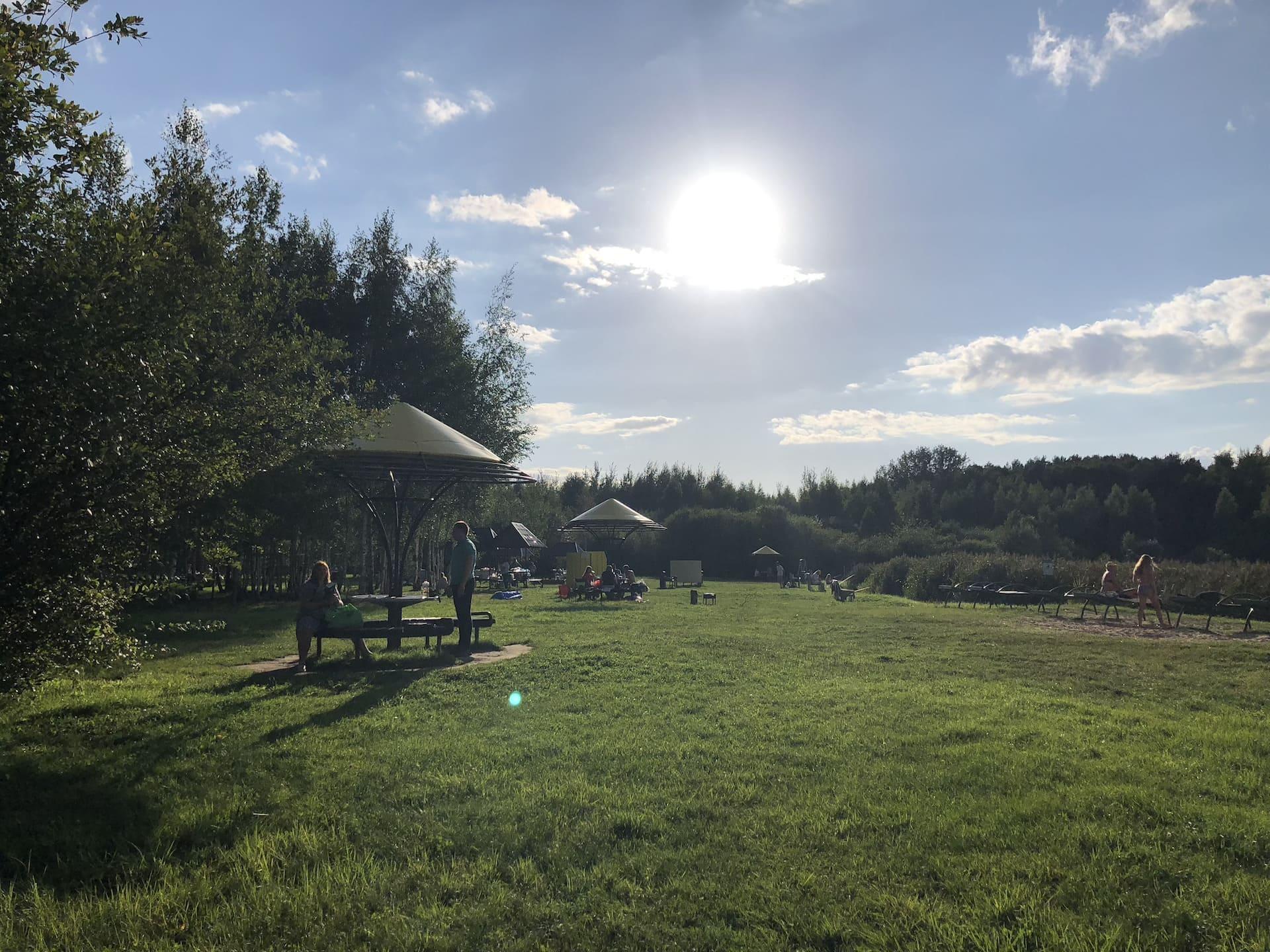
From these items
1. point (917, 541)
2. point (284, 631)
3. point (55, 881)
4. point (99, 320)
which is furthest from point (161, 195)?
point (917, 541)

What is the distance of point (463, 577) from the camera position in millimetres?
9680

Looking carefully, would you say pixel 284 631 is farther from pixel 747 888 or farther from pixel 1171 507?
pixel 1171 507

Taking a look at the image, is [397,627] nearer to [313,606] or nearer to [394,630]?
[394,630]

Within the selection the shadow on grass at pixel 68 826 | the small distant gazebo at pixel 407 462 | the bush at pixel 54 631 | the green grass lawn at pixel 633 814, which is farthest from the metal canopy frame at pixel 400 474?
the shadow on grass at pixel 68 826

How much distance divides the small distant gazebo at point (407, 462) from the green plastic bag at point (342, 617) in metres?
2.72

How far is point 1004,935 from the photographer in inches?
119

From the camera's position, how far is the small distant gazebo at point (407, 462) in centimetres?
1260

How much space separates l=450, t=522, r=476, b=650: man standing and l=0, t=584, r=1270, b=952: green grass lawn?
1.62 metres

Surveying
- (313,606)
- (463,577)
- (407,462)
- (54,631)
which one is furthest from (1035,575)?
(54,631)

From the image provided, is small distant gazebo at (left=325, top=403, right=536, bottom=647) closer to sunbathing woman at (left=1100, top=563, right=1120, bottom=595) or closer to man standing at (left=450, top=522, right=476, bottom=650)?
man standing at (left=450, top=522, right=476, bottom=650)

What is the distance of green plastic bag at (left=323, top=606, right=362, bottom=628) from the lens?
8.77 m

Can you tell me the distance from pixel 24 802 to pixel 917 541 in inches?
1374

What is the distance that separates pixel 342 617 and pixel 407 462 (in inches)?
175

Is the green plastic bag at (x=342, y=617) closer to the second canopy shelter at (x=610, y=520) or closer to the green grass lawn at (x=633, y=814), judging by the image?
the green grass lawn at (x=633, y=814)
